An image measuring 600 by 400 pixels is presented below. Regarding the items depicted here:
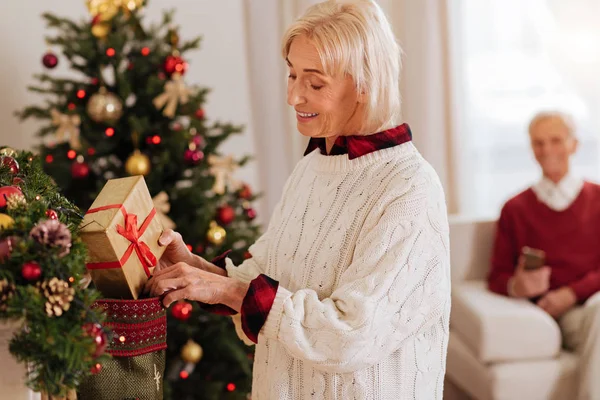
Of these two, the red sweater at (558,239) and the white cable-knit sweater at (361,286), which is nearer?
the white cable-knit sweater at (361,286)

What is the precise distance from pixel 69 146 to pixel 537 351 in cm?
199

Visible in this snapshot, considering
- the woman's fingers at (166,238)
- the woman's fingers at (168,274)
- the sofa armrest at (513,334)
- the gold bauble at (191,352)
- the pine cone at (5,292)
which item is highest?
the pine cone at (5,292)

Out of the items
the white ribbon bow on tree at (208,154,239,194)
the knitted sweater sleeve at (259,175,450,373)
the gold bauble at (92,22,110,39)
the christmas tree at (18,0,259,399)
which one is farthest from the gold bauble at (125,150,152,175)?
the knitted sweater sleeve at (259,175,450,373)

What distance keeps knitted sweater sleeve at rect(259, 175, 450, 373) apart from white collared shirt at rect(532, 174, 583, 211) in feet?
7.14

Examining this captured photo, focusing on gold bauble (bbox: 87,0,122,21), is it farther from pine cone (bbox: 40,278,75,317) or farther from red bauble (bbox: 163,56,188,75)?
pine cone (bbox: 40,278,75,317)

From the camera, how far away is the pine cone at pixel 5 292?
38.5 inches

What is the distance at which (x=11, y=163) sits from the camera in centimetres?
128

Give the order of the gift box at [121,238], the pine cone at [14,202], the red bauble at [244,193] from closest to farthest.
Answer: the pine cone at [14,202] → the gift box at [121,238] → the red bauble at [244,193]

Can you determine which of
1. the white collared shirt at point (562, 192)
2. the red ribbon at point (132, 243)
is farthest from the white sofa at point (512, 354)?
the red ribbon at point (132, 243)

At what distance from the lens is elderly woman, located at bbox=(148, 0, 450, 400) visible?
137 cm

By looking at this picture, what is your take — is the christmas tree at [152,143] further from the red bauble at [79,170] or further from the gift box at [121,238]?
the gift box at [121,238]

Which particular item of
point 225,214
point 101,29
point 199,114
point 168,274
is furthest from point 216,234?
point 168,274

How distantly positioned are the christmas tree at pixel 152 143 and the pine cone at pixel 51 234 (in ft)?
5.15

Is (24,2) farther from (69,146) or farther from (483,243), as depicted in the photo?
(483,243)
